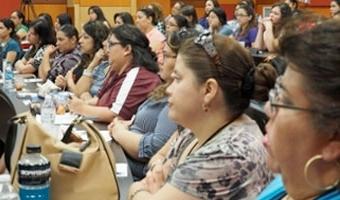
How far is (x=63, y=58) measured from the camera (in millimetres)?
6059

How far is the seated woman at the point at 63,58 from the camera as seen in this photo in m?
5.95

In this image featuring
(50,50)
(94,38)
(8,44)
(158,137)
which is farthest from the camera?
(8,44)

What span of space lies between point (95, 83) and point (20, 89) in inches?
25.5

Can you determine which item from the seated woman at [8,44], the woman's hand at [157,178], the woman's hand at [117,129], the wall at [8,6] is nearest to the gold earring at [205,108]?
the woman's hand at [157,178]

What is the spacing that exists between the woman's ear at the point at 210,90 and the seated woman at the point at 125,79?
6.09ft

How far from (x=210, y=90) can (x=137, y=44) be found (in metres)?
2.16

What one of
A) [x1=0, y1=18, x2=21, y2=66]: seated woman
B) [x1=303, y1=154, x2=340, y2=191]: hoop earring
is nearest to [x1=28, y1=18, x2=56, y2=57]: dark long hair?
[x1=0, y1=18, x2=21, y2=66]: seated woman

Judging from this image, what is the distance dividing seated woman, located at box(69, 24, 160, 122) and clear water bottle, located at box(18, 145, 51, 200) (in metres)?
1.83

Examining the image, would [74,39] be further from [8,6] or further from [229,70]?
[8,6]

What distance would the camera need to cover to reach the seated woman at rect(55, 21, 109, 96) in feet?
17.9

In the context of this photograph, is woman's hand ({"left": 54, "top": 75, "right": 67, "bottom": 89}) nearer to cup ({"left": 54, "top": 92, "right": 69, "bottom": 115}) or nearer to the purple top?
cup ({"left": 54, "top": 92, "right": 69, "bottom": 115})

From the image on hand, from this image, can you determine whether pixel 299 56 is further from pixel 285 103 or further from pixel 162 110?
pixel 162 110

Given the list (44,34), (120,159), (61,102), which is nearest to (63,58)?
(44,34)

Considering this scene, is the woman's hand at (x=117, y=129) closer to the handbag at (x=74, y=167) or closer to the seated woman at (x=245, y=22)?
the handbag at (x=74, y=167)
